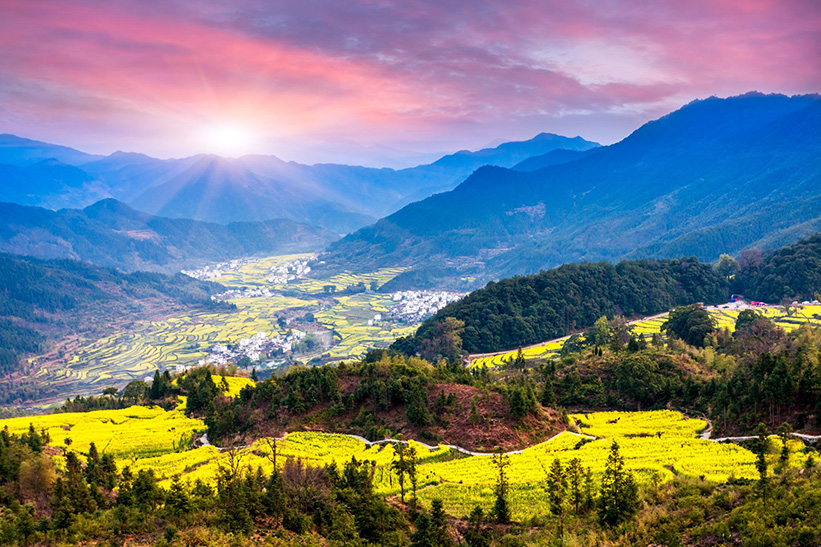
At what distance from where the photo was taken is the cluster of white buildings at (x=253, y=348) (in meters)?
136

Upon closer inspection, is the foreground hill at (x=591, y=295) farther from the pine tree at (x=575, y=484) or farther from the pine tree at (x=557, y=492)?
the pine tree at (x=557, y=492)

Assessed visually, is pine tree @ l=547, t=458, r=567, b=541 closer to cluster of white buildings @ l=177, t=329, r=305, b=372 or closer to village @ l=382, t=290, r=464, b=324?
cluster of white buildings @ l=177, t=329, r=305, b=372

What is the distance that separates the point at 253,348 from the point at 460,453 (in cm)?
11294

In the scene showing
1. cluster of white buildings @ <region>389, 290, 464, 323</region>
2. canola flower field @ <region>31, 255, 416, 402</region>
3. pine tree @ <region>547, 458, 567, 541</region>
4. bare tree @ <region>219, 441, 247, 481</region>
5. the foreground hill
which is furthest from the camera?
cluster of white buildings @ <region>389, 290, 464, 323</region>

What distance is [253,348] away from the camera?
143m

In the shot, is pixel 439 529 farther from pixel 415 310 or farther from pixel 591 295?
pixel 415 310

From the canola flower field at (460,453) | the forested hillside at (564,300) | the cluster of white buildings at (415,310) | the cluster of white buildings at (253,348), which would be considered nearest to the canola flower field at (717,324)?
the forested hillside at (564,300)

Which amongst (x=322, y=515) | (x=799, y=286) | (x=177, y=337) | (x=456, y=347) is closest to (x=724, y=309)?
(x=799, y=286)

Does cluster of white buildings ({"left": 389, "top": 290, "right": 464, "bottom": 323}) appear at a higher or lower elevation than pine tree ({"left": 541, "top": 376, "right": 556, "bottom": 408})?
higher

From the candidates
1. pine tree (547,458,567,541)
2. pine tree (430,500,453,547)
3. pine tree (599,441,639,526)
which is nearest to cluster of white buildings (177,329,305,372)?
pine tree (430,500,453,547)

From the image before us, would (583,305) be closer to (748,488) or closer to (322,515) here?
(748,488)

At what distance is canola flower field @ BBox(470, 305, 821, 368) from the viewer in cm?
9225

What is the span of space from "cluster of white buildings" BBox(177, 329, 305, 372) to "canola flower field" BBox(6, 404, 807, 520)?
260ft

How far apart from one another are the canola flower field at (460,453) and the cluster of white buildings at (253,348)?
3122 inches
